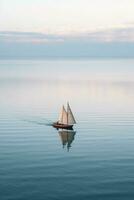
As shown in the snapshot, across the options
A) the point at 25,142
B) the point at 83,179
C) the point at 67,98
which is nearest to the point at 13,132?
the point at 25,142

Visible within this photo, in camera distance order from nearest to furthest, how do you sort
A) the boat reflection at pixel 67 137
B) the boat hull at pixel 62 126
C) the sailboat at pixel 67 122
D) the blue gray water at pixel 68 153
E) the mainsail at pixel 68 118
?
the blue gray water at pixel 68 153
the boat reflection at pixel 67 137
the boat hull at pixel 62 126
the sailboat at pixel 67 122
the mainsail at pixel 68 118

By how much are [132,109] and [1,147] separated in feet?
208

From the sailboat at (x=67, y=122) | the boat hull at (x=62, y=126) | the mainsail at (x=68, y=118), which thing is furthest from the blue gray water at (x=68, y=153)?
the mainsail at (x=68, y=118)

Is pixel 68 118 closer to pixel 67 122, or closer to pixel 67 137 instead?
pixel 67 122

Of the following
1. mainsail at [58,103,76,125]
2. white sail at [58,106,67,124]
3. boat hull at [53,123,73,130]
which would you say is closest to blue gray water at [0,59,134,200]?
boat hull at [53,123,73,130]

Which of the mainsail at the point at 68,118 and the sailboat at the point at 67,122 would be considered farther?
Result: the mainsail at the point at 68,118

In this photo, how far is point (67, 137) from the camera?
101625 mm

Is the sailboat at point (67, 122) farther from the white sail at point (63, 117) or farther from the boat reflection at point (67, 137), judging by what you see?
the boat reflection at point (67, 137)

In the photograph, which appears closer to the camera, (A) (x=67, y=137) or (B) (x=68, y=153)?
(B) (x=68, y=153)

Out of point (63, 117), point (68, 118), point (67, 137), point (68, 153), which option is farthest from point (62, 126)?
point (68, 153)

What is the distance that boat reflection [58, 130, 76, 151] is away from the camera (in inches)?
3628

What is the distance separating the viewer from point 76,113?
438 ft

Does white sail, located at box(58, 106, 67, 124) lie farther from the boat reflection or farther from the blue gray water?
the boat reflection

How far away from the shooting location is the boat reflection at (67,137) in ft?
302
